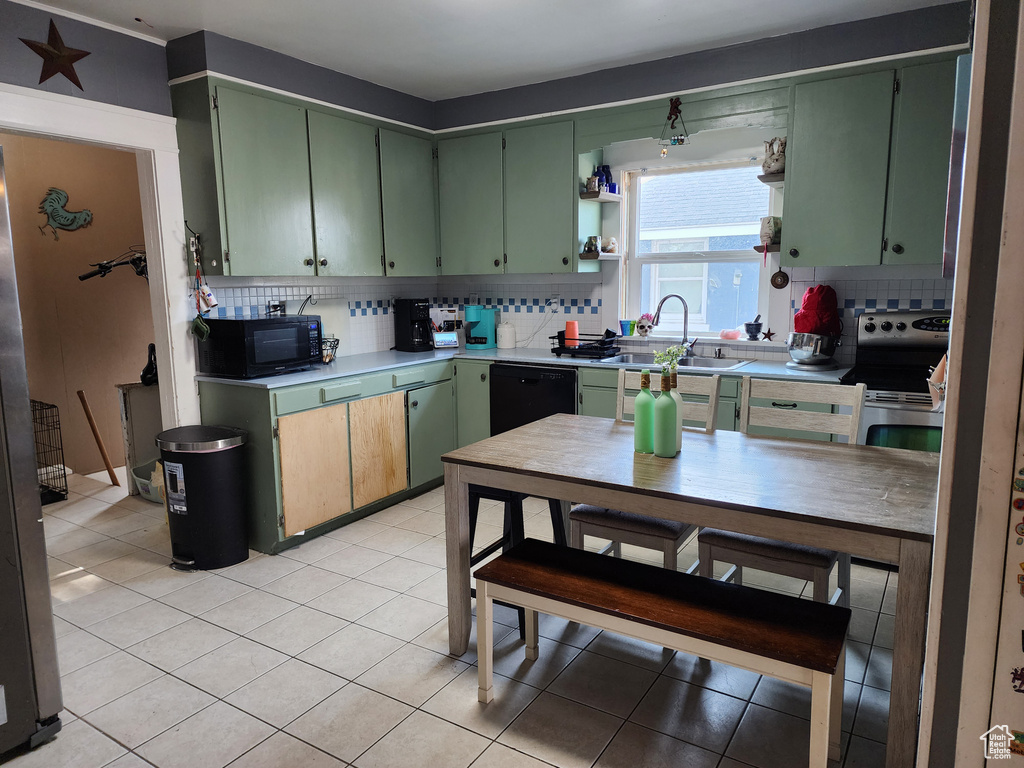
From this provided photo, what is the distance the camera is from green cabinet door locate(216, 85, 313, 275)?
3.42m

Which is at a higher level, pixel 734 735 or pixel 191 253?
pixel 191 253

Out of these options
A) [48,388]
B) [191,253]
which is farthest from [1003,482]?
[48,388]

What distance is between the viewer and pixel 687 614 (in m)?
1.84

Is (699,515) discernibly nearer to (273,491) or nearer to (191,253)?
(273,491)

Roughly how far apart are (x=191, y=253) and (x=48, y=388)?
2270mm

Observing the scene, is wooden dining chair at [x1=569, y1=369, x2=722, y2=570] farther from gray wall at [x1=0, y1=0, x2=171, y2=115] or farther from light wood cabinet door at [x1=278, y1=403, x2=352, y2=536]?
gray wall at [x1=0, y1=0, x2=171, y2=115]

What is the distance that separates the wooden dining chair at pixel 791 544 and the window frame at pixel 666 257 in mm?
1570

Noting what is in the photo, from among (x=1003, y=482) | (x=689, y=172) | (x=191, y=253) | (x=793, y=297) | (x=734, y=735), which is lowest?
(x=734, y=735)

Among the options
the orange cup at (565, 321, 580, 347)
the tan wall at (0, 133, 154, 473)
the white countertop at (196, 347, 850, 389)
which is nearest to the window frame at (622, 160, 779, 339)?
the orange cup at (565, 321, 580, 347)

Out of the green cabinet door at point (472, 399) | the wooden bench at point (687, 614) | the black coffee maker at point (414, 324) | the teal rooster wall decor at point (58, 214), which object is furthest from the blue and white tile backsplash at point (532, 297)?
the wooden bench at point (687, 614)

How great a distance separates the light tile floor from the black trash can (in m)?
0.11

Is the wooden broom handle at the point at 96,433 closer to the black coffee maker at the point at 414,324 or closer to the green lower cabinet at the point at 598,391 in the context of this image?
the black coffee maker at the point at 414,324

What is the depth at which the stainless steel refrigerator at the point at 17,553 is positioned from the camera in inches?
76.2

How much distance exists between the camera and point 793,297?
3.89m
